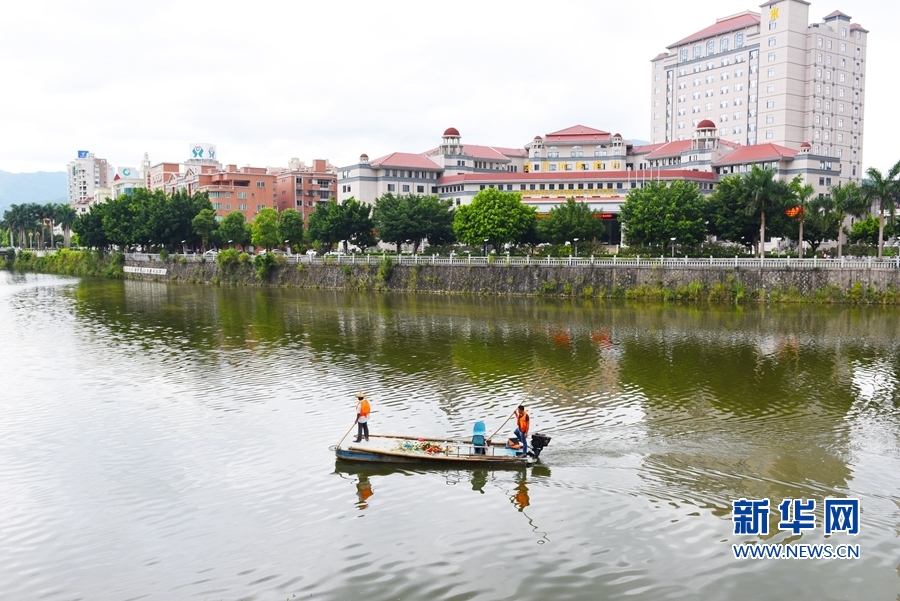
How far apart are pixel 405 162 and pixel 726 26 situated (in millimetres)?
65768

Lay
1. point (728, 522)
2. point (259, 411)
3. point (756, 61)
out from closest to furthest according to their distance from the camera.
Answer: point (728, 522)
point (259, 411)
point (756, 61)

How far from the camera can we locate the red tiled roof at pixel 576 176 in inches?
4139

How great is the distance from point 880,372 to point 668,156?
280 feet

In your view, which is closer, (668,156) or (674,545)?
(674,545)

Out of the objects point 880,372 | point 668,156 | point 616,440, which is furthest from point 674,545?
point 668,156

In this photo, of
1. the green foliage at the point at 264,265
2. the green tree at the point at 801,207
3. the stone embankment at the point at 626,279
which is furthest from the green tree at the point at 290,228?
the green tree at the point at 801,207

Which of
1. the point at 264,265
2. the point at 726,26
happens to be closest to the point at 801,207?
the point at 264,265

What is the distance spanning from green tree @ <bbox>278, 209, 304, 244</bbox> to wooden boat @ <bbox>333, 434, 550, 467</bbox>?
286 ft

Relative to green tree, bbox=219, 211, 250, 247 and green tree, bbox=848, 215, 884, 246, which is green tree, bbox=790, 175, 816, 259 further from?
green tree, bbox=219, 211, 250, 247

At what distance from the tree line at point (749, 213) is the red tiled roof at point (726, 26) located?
6623 cm

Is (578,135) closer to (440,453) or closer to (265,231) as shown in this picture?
(265,231)

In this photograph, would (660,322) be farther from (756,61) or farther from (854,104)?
(854,104)

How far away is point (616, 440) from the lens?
79.2ft

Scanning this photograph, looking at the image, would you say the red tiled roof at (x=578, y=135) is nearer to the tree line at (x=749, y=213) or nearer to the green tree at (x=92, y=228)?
the tree line at (x=749, y=213)
